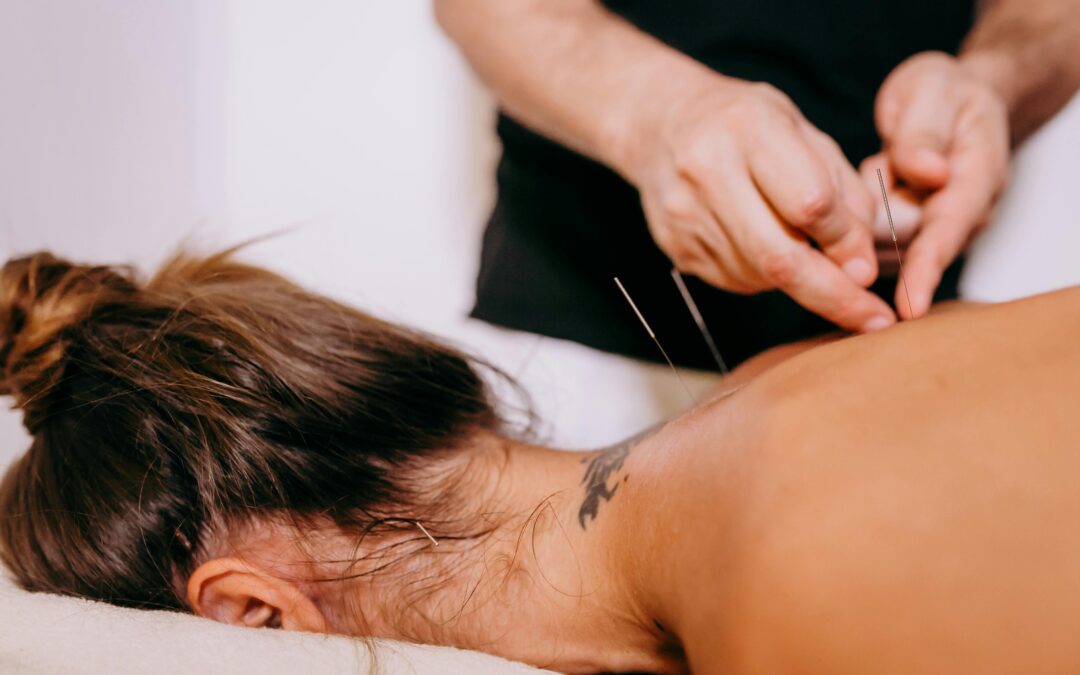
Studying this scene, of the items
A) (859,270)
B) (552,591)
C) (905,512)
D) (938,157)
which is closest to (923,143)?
(938,157)

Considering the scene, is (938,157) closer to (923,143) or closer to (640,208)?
(923,143)

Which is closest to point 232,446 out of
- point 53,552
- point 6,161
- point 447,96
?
point 53,552

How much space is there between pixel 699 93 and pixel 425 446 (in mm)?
428

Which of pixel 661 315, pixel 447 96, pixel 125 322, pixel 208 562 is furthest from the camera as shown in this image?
pixel 447 96

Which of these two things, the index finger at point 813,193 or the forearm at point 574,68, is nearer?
the index finger at point 813,193

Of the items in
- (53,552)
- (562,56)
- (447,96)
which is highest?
(562,56)

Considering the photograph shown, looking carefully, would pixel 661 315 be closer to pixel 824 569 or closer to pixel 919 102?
pixel 919 102

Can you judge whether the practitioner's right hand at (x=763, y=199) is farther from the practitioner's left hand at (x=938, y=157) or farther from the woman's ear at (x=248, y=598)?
the woman's ear at (x=248, y=598)

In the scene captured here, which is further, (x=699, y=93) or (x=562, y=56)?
(x=562, y=56)

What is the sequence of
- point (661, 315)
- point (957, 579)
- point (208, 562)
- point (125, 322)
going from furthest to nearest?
point (661, 315) < point (125, 322) < point (208, 562) < point (957, 579)

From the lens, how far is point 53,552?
2.38 ft

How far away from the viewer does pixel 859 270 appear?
2.21 ft

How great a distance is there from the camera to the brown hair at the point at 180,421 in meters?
0.70

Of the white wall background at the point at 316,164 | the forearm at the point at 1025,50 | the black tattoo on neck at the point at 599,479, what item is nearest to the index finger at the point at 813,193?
the black tattoo on neck at the point at 599,479
